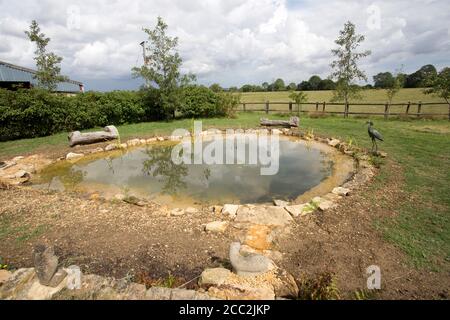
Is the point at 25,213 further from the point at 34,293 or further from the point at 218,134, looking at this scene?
the point at 218,134

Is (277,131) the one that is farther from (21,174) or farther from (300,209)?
(21,174)

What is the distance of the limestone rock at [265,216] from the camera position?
3.92m

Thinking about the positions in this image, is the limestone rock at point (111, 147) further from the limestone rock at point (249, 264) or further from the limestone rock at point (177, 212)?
the limestone rock at point (249, 264)

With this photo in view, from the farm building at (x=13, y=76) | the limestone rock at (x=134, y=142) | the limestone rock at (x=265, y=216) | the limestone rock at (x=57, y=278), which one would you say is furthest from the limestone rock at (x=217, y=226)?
the farm building at (x=13, y=76)

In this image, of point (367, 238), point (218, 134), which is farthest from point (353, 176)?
point (218, 134)

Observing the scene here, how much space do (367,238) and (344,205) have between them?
0.96 m

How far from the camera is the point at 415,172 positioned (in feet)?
18.4

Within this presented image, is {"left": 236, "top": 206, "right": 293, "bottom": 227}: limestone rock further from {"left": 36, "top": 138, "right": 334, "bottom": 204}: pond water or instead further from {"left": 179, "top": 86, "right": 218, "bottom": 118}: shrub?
{"left": 179, "top": 86, "right": 218, "bottom": 118}: shrub

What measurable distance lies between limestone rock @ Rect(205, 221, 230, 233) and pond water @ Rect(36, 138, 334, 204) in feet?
3.24

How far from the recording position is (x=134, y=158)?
8047mm

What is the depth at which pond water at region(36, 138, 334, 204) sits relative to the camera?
17.1 feet

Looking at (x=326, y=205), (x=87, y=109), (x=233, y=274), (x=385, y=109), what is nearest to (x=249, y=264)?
(x=233, y=274)

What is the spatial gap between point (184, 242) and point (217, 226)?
0.58 meters

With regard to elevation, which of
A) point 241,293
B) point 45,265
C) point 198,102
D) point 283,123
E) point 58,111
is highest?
point 198,102
